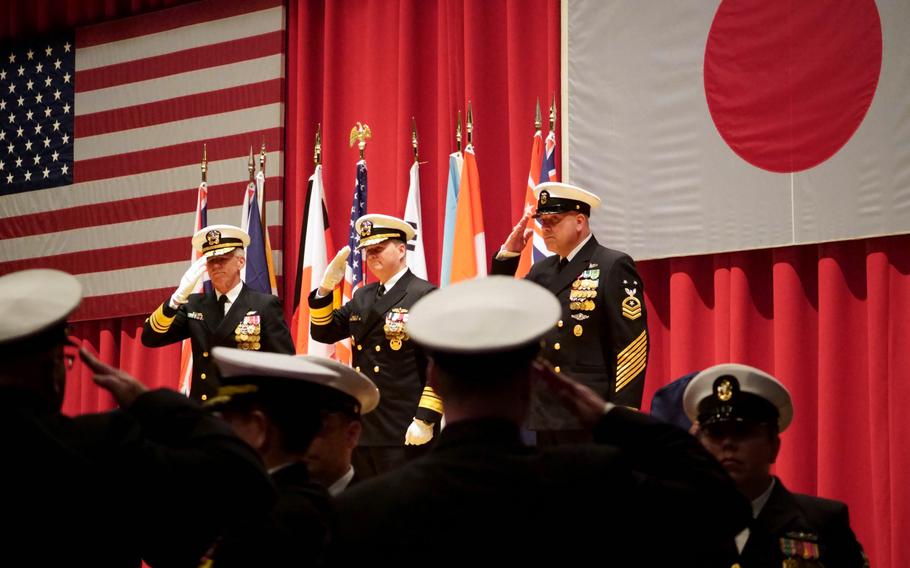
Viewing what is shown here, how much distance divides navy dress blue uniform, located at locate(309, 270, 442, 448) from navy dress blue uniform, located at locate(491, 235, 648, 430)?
73 centimetres

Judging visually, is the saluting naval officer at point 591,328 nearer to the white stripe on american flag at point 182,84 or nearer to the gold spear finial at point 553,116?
the gold spear finial at point 553,116

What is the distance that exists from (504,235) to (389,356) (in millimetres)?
1509

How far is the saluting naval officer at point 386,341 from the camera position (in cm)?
475

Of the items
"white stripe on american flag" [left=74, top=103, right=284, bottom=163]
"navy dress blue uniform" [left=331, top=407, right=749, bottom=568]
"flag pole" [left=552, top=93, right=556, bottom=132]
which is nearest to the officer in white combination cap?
"navy dress blue uniform" [left=331, top=407, right=749, bottom=568]

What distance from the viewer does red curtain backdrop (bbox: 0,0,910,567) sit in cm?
473

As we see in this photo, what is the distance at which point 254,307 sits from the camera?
5.12 metres

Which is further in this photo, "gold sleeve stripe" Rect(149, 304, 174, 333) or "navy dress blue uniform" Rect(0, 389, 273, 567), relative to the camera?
"gold sleeve stripe" Rect(149, 304, 174, 333)

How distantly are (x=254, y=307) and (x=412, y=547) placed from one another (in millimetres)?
3848

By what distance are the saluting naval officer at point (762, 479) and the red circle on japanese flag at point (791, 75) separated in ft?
8.15

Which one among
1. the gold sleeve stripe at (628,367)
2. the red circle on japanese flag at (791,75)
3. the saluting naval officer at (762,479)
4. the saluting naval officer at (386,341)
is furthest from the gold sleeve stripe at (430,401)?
the saluting naval officer at (762,479)

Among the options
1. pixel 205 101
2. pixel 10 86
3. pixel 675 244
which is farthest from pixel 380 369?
pixel 10 86

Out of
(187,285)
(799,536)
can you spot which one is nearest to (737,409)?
(799,536)

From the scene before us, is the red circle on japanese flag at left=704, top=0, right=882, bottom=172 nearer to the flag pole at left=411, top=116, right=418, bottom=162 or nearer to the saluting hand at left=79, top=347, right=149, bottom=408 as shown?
the flag pole at left=411, top=116, right=418, bottom=162

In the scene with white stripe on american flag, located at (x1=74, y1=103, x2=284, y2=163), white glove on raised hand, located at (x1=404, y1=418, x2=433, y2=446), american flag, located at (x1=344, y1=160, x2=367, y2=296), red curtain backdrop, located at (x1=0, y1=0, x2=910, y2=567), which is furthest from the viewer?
white stripe on american flag, located at (x1=74, y1=103, x2=284, y2=163)
